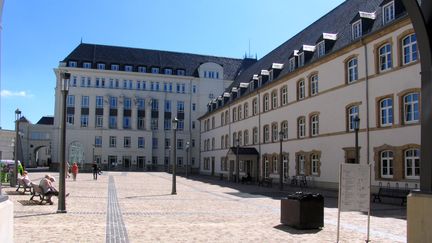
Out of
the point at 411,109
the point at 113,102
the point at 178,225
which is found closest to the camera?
the point at 178,225

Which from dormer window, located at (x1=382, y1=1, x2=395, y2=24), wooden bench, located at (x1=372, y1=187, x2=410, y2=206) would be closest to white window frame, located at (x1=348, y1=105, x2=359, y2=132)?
dormer window, located at (x1=382, y1=1, x2=395, y2=24)

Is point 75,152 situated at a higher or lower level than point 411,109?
lower

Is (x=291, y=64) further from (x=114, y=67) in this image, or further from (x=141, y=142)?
(x=114, y=67)

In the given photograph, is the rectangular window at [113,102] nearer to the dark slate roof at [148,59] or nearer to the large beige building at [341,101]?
the dark slate roof at [148,59]

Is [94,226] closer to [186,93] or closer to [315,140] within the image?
[315,140]

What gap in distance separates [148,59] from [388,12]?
207ft

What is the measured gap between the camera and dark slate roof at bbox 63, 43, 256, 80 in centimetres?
8381

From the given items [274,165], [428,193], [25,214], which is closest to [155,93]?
[274,165]

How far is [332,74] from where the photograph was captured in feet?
113

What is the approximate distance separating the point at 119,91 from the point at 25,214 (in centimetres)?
6960

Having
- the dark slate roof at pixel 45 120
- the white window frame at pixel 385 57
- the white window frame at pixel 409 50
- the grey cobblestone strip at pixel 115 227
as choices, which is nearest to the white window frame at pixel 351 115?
the white window frame at pixel 385 57

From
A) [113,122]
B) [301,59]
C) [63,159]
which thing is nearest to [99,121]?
[113,122]

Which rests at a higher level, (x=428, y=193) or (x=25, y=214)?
(x=428, y=193)

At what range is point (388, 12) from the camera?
28.9m
